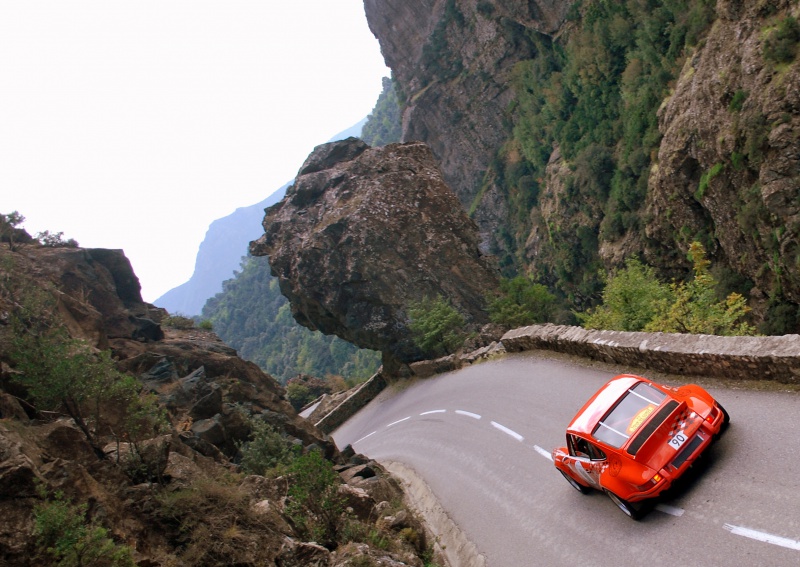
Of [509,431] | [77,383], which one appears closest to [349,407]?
[509,431]

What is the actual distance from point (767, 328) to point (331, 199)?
2407 cm

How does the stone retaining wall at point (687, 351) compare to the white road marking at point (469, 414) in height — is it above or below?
above

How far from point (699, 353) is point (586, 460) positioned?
115 inches

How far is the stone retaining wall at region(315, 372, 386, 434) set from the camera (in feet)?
104

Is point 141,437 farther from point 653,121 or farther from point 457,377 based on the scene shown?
point 653,121

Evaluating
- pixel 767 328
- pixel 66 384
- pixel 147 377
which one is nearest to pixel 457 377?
pixel 147 377

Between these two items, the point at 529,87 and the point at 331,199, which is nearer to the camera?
the point at 331,199

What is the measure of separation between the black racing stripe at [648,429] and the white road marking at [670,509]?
2.72ft

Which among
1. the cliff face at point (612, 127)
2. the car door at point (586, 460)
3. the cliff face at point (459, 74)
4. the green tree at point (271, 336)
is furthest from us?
the green tree at point (271, 336)

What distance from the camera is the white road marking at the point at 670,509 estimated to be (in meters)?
6.83

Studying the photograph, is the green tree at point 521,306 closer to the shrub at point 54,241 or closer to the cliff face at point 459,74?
the shrub at point 54,241

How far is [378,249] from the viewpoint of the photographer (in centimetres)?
3023

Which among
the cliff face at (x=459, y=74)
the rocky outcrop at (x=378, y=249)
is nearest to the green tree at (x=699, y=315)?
the rocky outcrop at (x=378, y=249)

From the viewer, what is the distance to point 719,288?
3272 cm
